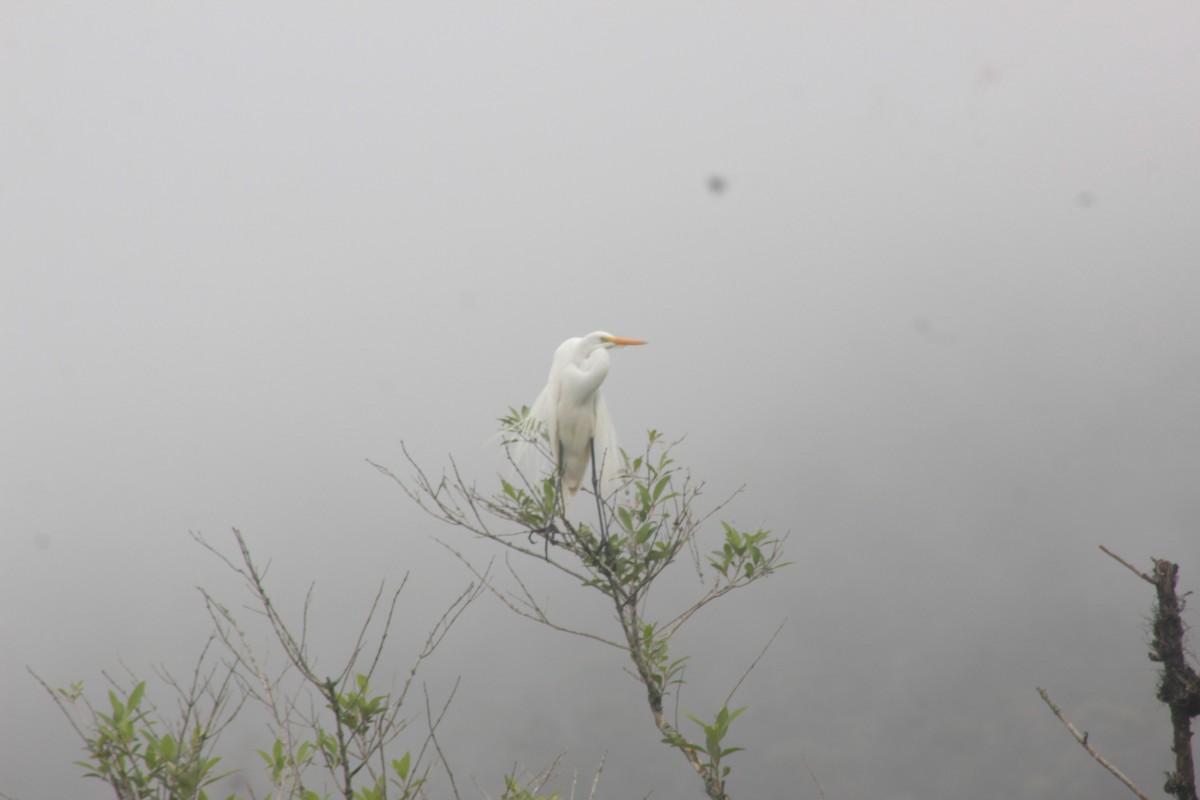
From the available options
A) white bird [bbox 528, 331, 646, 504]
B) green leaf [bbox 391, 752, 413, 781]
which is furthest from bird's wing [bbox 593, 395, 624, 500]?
green leaf [bbox 391, 752, 413, 781]

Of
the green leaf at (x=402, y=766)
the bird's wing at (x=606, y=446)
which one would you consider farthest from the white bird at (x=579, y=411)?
the green leaf at (x=402, y=766)

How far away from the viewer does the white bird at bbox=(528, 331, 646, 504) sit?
3.46 metres

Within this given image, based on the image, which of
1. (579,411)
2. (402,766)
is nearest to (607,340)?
(579,411)

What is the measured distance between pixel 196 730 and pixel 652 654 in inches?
41.6

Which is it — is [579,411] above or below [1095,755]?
above

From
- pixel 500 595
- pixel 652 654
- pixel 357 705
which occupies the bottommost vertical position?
pixel 357 705

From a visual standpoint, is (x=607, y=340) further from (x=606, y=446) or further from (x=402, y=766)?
(x=402, y=766)

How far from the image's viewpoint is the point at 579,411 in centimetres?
353

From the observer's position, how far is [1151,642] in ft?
5.64

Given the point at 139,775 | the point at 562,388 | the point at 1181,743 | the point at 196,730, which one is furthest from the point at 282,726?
the point at 562,388

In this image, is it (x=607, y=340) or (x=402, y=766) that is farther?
(x=607, y=340)

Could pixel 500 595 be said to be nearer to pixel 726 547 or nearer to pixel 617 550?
pixel 617 550

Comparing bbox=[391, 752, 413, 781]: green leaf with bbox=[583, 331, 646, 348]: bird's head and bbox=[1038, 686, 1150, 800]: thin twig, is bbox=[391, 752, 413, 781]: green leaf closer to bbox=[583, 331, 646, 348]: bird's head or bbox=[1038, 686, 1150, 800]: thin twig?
bbox=[1038, 686, 1150, 800]: thin twig

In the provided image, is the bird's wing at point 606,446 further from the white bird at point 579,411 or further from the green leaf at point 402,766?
the green leaf at point 402,766
